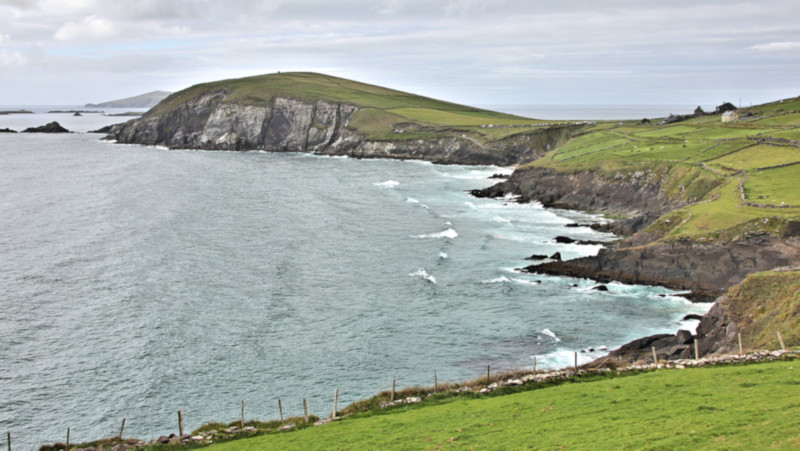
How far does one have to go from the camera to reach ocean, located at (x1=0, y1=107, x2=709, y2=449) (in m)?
42.8

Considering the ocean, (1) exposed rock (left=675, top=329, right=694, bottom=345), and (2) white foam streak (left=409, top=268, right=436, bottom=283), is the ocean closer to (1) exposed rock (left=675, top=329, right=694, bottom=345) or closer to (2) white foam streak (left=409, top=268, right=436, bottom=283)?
(2) white foam streak (left=409, top=268, right=436, bottom=283)

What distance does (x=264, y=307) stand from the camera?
58.9 m

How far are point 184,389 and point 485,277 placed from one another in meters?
35.4

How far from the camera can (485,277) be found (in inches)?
2650

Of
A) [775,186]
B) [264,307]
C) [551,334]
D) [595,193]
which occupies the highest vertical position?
[775,186]

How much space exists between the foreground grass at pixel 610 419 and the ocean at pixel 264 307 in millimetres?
10903

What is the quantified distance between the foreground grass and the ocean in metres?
10.9

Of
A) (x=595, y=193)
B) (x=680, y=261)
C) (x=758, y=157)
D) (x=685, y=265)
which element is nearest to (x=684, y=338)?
(x=685, y=265)

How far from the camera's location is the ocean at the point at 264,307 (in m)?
42.8

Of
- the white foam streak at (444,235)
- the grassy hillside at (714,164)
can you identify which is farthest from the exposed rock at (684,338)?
the white foam streak at (444,235)

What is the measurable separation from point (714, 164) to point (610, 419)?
79700 mm

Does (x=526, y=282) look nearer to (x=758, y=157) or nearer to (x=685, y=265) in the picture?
(x=685, y=265)

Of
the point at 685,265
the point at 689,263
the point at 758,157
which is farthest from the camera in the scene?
the point at 758,157

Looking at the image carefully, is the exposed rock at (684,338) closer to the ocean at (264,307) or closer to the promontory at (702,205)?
the promontory at (702,205)
